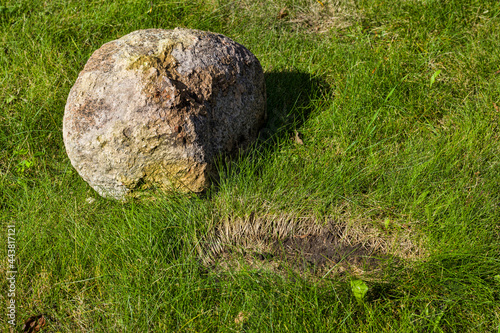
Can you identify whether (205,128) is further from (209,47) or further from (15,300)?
(15,300)

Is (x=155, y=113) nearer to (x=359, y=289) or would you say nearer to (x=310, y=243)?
(x=310, y=243)

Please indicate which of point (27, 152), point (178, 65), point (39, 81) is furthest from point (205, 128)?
point (39, 81)

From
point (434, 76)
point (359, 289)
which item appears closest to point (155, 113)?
point (359, 289)

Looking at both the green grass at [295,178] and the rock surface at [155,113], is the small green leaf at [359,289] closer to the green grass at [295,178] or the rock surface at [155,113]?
the green grass at [295,178]

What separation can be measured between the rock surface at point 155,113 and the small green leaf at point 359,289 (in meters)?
1.22

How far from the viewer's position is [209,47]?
302 centimetres

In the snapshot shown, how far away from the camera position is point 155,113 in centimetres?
268

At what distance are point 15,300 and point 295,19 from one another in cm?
379

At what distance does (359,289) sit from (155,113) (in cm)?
169

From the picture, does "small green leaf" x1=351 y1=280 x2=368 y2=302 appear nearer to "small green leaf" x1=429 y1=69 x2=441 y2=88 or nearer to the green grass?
the green grass

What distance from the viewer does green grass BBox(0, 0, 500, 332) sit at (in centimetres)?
240

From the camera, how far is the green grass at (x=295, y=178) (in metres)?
2.40

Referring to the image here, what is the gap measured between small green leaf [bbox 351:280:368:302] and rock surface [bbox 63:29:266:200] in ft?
3.99

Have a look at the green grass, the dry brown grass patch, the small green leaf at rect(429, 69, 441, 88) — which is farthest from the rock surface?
the small green leaf at rect(429, 69, 441, 88)
